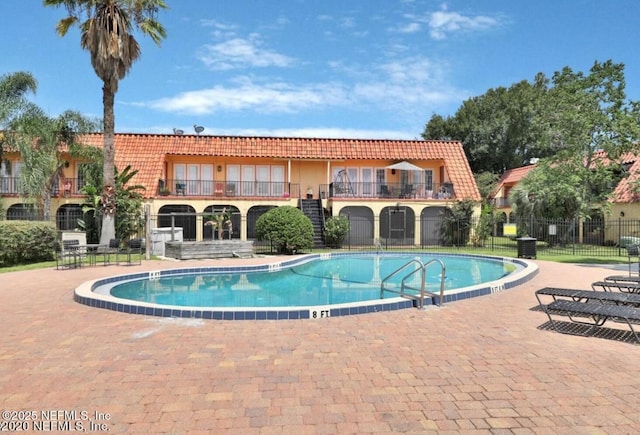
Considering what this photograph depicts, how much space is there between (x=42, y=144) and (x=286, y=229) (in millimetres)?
12267

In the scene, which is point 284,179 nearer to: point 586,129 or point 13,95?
point 13,95

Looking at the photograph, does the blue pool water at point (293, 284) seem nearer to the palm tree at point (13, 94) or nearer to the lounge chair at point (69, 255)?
the lounge chair at point (69, 255)

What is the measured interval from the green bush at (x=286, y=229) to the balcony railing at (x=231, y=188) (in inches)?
247

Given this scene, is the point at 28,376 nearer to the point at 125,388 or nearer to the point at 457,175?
the point at 125,388

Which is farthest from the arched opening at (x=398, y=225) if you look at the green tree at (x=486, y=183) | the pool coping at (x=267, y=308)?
the green tree at (x=486, y=183)

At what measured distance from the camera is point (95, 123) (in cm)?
2189

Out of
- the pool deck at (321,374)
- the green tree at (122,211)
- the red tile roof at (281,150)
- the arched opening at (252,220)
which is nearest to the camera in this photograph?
Result: the pool deck at (321,374)

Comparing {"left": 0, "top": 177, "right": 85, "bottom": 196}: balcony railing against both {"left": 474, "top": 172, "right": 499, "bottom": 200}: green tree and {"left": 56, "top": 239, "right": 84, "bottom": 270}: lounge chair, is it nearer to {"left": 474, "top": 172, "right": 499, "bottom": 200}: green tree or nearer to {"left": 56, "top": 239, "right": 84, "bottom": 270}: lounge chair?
{"left": 56, "top": 239, "right": 84, "bottom": 270}: lounge chair

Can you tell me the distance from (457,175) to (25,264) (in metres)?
23.2

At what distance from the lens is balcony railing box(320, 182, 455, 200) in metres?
25.9

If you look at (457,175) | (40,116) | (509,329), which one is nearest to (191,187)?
(40,116)

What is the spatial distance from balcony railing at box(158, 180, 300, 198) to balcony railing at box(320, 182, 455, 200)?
2.38 meters

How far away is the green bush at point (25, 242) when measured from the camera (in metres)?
14.7

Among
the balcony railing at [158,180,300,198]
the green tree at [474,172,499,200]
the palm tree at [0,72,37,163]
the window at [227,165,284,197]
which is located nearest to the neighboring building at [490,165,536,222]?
the green tree at [474,172,499,200]
